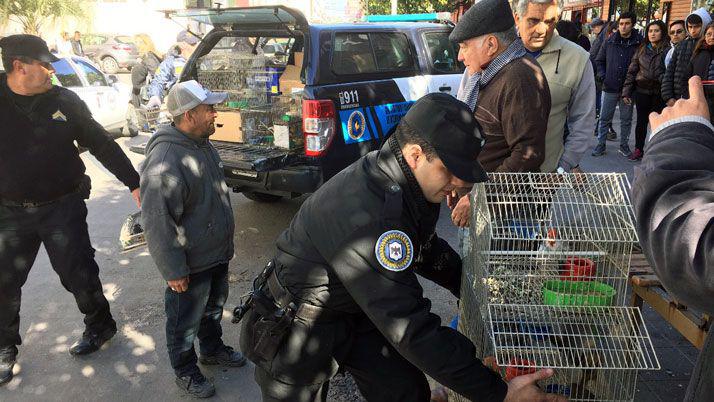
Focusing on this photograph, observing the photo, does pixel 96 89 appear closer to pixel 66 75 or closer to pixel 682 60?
pixel 66 75

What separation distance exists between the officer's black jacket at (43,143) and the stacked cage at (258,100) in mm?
2212

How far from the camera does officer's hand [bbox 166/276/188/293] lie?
2.96m

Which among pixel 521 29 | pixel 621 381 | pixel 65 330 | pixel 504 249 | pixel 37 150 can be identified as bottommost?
pixel 65 330

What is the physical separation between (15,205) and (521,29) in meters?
3.34

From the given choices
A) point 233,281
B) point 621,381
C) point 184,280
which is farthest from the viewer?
point 233,281

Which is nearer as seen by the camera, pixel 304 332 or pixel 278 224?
pixel 304 332

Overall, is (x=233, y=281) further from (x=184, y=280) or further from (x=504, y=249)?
(x=504, y=249)

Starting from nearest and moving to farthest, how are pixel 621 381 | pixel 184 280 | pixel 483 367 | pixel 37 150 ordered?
pixel 483 367
pixel 621 381
pixel 184 280
pixel 37 150

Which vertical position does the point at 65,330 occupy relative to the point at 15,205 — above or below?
below

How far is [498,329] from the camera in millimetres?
2127

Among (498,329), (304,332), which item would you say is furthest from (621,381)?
(304,332)

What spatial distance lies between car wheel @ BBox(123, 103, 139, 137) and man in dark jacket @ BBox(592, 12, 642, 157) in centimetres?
879

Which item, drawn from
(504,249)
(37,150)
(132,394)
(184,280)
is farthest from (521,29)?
(132,394)

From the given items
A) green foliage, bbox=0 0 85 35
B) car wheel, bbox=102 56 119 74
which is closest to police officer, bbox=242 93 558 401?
green foliage, bbox=0 0 85 35
